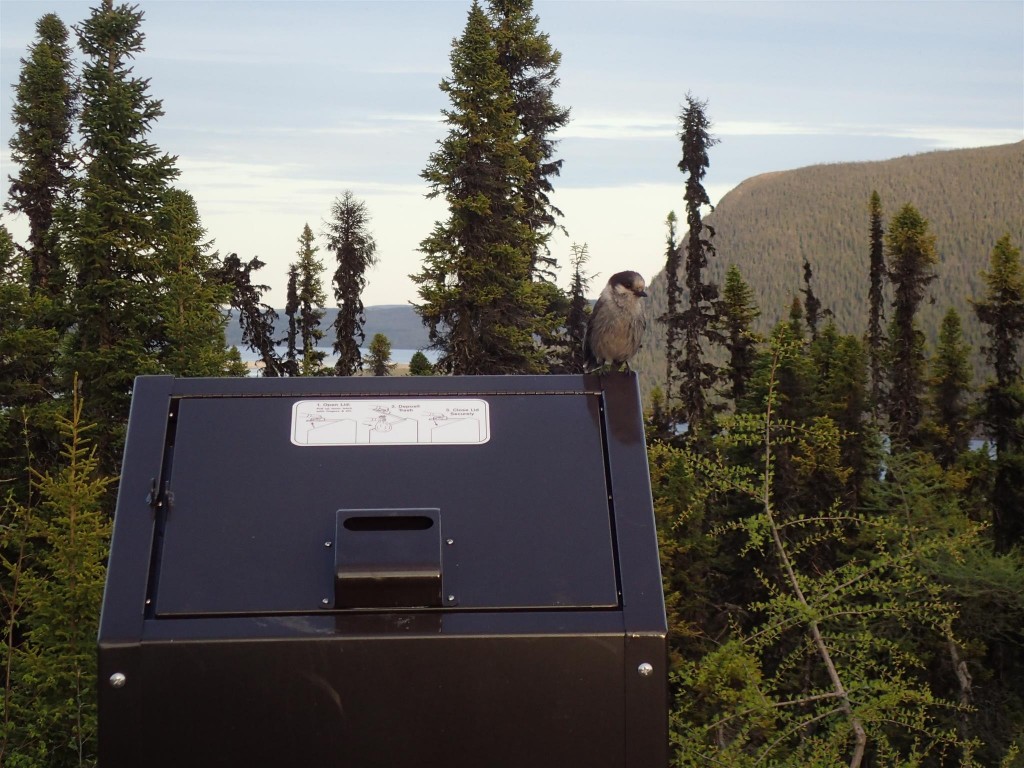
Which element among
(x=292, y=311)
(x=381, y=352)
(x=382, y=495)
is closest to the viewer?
(x=382, y=495)

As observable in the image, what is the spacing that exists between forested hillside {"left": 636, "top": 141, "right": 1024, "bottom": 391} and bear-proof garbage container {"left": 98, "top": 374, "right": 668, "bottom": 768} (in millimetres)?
121472

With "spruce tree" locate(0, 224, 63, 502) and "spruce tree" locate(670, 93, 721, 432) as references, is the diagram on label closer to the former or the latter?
"spruce tree" locate(0, 224, 63, 502)

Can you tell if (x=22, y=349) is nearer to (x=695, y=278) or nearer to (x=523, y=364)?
(x=523, y=364)

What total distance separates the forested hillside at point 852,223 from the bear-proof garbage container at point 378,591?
121472 millimetres

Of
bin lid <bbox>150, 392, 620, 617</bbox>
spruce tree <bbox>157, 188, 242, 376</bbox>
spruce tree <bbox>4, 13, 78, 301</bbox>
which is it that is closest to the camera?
bin lid <bbox>150, 392, 620, 617</bbox>

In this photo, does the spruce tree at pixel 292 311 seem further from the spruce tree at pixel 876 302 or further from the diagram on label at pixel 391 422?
the diagram on label at pixel 391 422

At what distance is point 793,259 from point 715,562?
129 meters

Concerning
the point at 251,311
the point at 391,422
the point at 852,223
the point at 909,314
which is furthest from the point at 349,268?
the point at 852,223

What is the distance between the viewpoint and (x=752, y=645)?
14.4ft

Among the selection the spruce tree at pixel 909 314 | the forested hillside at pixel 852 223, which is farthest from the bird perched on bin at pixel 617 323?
the forested hillside at pixel 852 223

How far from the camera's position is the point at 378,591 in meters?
2.47

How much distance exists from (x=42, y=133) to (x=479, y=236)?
67.8 feet

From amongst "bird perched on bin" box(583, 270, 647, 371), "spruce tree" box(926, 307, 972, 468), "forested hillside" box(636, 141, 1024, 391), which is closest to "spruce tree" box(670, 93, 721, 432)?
"spruce tree" box(926, 307, 972, 468)

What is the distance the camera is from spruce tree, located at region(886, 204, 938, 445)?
54312 mm
